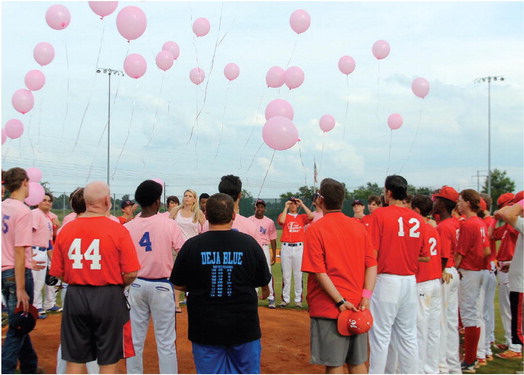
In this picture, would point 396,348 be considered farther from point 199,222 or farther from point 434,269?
point 199,222

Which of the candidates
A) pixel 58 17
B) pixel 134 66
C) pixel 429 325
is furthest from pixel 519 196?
pixel 58 17

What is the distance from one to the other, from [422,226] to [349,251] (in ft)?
4.14

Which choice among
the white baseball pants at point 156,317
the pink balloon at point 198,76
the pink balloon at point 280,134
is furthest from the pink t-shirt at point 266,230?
the white baseball pants at point 156,317

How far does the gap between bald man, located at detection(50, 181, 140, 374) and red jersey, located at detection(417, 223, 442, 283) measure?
114 inches

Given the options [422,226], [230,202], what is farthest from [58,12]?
[422,226]

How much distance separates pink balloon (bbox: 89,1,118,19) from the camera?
7.71 m

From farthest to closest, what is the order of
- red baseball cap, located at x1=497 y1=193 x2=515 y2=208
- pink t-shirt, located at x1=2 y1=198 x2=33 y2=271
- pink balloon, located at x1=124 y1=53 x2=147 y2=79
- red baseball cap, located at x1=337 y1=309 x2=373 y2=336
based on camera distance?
1. pink balloon, located at x1=124 y1=53 x2=147 y2=79
2. red baseball cap, located at x1=497 y1=193 x2=515 y2=208
3. pink t-shirt, located at x1=2 y1=198 x2=33 y2=271
4. red baseball cap, located at x1=337 y1=309 x2=373 y2=336

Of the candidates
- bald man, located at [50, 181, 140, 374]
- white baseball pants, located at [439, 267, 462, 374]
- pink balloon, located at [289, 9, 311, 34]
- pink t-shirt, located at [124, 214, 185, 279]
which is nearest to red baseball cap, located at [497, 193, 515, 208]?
white baseball pants, located at [439, 267, 462, 374]

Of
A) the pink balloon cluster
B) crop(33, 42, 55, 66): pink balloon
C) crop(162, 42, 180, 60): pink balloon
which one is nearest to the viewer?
the pink balloon cluster

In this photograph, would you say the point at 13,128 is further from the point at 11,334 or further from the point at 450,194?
the point at 450,194

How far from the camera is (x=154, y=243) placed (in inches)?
182

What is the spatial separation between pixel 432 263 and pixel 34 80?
26.3ft

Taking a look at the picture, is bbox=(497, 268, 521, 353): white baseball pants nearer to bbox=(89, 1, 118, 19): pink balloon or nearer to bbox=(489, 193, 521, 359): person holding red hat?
bbox=(489, 193, 521, 359): person holding red hat

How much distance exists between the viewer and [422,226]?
4605 millimetres
